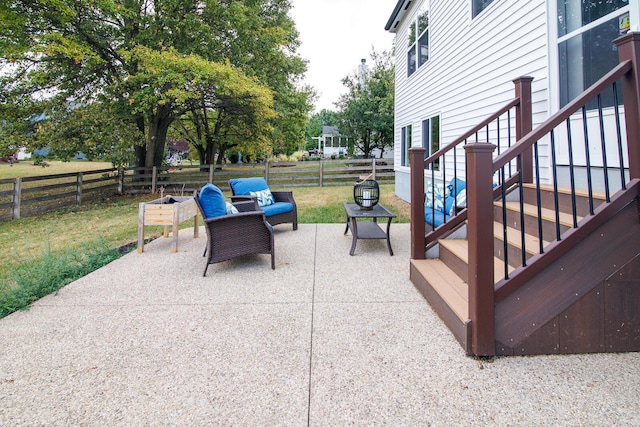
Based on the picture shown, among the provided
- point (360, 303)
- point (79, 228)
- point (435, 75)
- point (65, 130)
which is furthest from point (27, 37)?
point (360, 303)

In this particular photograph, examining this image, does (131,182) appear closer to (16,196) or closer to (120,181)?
(120,181)

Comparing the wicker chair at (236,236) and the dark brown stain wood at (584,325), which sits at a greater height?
the wicker chair at (236,236)

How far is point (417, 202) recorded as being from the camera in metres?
3.50

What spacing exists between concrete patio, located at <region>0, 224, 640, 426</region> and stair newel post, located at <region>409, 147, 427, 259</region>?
413 mm

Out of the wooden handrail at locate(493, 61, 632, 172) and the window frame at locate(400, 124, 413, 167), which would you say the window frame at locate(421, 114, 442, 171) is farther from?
the wooden handrail at locate(493, 61, 632, 172)

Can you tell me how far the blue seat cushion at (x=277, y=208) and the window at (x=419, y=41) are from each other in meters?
4.97

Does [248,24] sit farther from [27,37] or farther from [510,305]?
[510,305]

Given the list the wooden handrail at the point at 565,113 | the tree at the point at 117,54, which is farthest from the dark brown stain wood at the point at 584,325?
the tree at the point at 117,54

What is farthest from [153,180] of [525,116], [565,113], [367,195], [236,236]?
[565,113]

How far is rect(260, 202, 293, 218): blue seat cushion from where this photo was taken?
5827 millimetres

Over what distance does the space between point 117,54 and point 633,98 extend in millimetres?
13511

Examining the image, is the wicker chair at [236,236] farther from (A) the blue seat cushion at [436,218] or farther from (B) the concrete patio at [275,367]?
(A) the blue seat cushion at [436,218]

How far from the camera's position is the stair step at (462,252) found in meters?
2.58

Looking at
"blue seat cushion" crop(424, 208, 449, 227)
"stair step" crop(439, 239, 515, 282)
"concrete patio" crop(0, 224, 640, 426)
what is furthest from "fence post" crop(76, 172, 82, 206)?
"stair step" crop(439, 239, 515, 282)
